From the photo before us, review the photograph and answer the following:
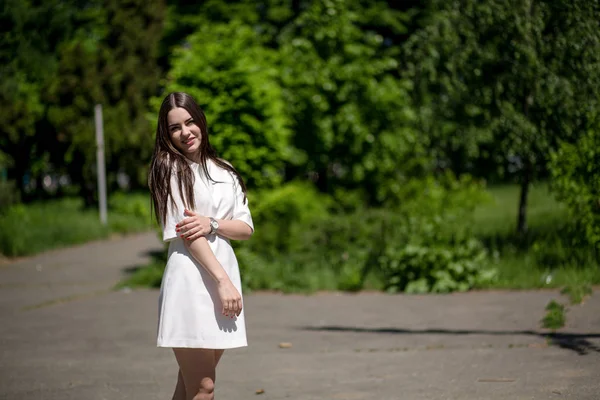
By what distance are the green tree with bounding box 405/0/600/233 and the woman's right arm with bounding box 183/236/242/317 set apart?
666 centimetres

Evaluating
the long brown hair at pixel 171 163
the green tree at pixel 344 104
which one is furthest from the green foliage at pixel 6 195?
the long brown hair at pixel 171 163

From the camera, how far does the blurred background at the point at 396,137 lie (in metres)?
9.44

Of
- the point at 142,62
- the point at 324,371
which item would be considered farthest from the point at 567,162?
the point at 142,62

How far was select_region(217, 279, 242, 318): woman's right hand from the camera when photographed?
3.26 meters

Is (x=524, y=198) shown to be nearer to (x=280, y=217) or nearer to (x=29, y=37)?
(x=280, y=217)

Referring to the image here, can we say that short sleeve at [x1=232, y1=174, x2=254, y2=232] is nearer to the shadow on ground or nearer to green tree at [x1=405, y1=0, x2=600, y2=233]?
the shadow on ground

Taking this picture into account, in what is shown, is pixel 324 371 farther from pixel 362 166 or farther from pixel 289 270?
pixel 362 166

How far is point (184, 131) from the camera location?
3432mm

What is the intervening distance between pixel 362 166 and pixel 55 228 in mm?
6763

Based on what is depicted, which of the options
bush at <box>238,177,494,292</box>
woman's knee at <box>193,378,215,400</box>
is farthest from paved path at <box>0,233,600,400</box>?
woman's knee at <box>193,378,215,400</box>

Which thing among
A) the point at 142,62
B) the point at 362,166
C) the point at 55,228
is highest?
the point at 142,62

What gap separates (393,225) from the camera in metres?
11.8

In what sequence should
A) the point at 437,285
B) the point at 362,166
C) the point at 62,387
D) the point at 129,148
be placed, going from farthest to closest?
the point at 129,148 → the point at 362,166 → the point at 437,285 → the point at 62,387

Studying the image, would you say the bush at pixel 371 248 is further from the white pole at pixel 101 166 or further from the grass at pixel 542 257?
the white pole at pixel 101 166
